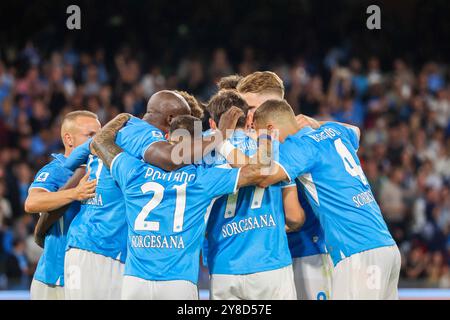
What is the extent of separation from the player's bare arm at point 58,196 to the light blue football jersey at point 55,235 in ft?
0.46

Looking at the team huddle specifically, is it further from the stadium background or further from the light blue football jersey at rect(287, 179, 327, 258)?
the stadium background

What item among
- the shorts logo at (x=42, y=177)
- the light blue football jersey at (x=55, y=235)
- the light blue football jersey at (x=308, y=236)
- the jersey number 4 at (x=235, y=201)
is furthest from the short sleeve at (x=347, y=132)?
the shorts logo at (x=42, y=177)

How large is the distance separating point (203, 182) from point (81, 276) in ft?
4.47

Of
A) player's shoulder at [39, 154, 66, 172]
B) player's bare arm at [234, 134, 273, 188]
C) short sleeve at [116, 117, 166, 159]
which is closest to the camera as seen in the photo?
player's bare arm at [234, 134, 273, 188]

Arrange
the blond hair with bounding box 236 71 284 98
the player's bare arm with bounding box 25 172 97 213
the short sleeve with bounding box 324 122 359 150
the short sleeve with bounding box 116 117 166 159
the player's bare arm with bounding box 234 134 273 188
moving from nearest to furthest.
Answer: the player's bare arm with bounding box 234 134 273 188
the short sleeve with bounding box 116 117 166 159
the player's bare arm with bounding box 25 172 97 213
the short sleeve with bounding box 324 122 359 150
the blond hair with bounding box 236 71 284 98

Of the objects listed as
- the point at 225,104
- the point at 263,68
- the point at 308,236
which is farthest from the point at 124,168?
the point at 263,68

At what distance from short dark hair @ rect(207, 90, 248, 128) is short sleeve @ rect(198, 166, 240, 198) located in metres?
0.56

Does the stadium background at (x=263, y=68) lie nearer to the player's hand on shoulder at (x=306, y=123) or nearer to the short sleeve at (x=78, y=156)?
the short sleeve at (x=78, y=156)

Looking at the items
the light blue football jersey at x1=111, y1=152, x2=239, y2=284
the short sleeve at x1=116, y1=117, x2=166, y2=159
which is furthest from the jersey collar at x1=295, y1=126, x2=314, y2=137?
the short sleeve at x1=116, y1=117, x2=166, y2=159

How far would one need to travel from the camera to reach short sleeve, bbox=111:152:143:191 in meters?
5.43

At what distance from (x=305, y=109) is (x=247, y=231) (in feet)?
33.5

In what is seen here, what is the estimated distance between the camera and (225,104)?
5793 mm
